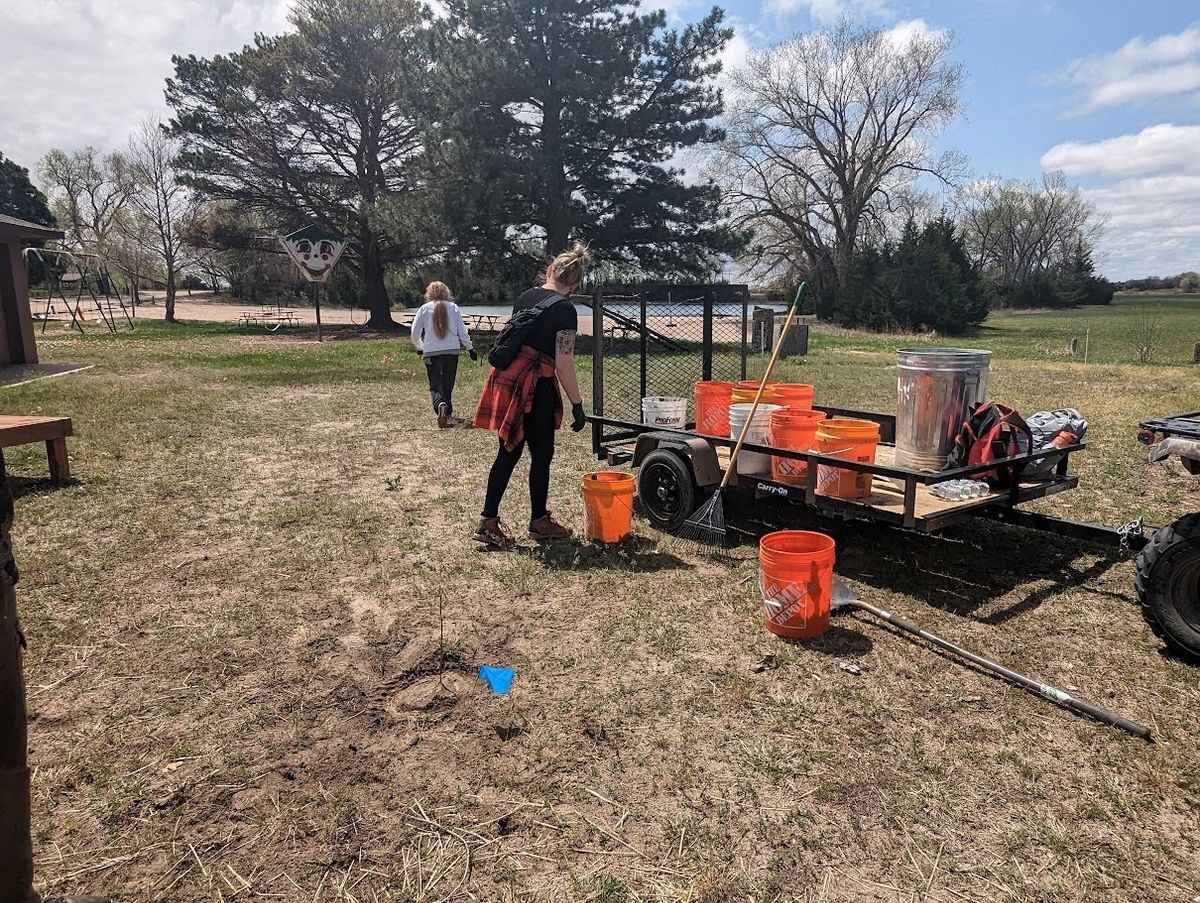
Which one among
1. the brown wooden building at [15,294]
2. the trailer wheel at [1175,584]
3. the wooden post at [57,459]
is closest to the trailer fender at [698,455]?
the trailer wheel at [1175,584]

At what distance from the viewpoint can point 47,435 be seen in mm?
6438

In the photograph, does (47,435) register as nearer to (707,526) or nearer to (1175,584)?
(707,526)

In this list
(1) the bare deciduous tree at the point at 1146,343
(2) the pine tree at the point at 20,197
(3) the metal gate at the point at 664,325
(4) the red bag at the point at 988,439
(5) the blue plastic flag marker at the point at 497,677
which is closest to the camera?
(5) the blue plastic flag marker at the point at 497,677

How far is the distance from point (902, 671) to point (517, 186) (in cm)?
2033

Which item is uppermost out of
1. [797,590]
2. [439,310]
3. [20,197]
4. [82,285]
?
[20,197]

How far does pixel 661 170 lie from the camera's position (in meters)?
23.5

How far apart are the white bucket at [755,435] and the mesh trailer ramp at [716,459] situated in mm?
111

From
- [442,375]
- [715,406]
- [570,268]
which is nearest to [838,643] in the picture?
[715,406]

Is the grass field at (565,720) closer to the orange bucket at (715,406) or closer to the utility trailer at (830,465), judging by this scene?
the utility trailer at (830,465)

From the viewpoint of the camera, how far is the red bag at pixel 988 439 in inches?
169

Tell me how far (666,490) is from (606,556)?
0.79 m

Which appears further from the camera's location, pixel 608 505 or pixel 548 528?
pixel 548 528

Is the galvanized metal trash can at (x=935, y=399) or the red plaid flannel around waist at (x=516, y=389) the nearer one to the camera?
the galvanized metal trash can at (x=935, y=399)

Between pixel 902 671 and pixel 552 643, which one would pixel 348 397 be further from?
pixel 902 671
